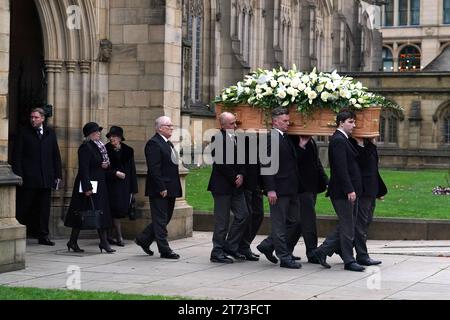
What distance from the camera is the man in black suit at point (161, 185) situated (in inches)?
559

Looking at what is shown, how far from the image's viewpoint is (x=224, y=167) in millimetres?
13781

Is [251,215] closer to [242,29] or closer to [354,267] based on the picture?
[354,267]

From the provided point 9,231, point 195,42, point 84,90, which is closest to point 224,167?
point 9,231

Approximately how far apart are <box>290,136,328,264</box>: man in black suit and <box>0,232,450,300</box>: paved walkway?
39cm

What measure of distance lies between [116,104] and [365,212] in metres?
5.15

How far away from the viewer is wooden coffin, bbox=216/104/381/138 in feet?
44.5

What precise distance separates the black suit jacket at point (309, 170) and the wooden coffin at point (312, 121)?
0.71 feet

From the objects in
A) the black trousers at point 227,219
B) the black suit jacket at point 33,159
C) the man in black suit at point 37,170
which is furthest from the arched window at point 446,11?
the black trousers at point 227,219

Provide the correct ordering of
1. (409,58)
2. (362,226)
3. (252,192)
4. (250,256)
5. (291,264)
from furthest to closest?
(409,58), (252,192), (250,256), (362,226), (291,264)

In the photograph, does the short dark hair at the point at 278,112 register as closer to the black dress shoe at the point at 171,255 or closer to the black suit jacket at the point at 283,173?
the black suit jacket at the point at 283,173

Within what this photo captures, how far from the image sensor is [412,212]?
1902cm

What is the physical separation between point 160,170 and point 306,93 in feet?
7.52

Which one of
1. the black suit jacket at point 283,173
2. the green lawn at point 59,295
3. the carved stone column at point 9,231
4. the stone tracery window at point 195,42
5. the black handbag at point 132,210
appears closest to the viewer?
the green lawn at point 59,295
